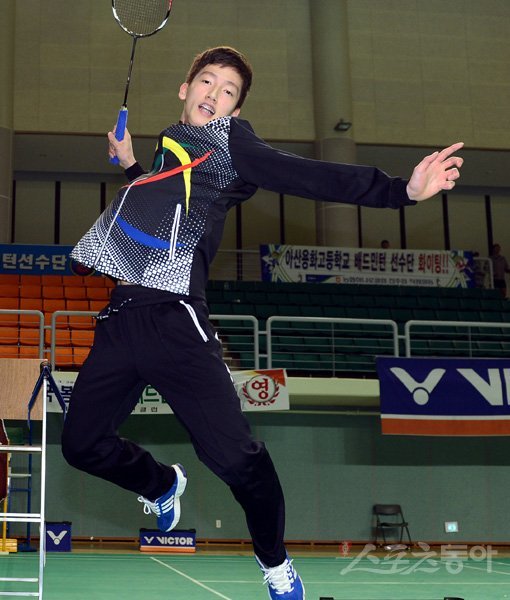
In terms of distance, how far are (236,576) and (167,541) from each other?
14.1ft

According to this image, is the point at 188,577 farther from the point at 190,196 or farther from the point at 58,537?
the point at 190,196

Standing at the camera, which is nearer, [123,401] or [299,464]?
[123,401]

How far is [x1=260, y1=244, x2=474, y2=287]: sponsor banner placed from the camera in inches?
666

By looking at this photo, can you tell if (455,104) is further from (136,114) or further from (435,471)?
(435,471)

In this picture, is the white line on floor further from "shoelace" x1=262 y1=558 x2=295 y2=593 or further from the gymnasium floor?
"shoelace" x1=262 y1=558 x2=295 y2=593

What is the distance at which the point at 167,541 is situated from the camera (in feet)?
39.1

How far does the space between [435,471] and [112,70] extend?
1064 centimetres

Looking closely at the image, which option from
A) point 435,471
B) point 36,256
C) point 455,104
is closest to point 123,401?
point 435,471

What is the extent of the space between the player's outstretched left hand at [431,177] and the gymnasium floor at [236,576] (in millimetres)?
3256

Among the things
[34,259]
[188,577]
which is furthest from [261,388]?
[34,259]

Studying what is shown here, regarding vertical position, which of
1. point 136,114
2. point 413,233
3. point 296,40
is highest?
point 296,40

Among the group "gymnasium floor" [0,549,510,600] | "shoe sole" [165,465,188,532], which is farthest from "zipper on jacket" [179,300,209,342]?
"gymnasium floor" [0,549,510,600]

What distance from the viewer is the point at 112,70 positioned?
59.0ft

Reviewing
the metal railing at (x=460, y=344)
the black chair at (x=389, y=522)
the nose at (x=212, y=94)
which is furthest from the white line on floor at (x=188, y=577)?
the metal railing at (x=460, y=344)
